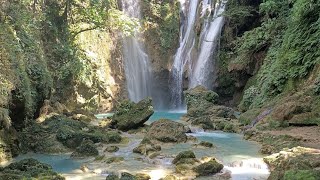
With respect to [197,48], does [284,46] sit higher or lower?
lower

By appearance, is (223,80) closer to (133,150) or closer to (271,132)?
(271,132)

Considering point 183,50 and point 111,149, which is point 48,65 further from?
point 183,50

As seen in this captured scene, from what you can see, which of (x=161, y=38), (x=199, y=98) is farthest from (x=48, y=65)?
(x=161, y=38)

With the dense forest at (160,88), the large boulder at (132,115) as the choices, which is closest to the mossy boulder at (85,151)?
the dense forest at (160,88)

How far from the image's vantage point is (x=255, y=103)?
60.6 feet

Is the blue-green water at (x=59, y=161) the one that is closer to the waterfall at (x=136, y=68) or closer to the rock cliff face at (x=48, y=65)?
the rock cliff face at (x=48, y=65)

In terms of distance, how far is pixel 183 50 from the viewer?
3006 centimetres

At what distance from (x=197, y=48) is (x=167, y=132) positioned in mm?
15234

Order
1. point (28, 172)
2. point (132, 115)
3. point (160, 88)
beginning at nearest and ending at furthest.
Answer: point (28, 172)
point (132, 115)
point (160, 88)

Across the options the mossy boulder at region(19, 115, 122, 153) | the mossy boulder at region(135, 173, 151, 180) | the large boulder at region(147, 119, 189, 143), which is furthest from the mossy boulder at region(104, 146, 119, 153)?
the mossy boulder at region(135, 173, 151, 180)

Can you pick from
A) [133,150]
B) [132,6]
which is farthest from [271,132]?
[132,6]

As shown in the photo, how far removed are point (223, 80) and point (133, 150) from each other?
1478cm

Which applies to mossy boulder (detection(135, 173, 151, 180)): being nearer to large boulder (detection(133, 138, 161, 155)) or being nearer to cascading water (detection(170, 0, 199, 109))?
large boulder (detection(133, 138, 161, 155))

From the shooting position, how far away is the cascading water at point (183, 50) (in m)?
28.8
